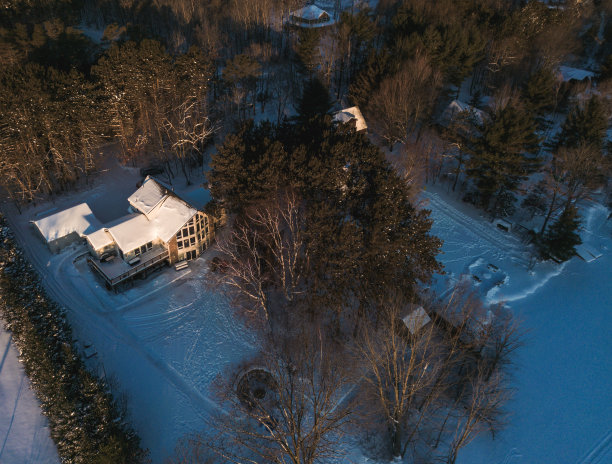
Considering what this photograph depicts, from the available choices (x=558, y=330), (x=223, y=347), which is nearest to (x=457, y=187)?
(x=558, y=330)

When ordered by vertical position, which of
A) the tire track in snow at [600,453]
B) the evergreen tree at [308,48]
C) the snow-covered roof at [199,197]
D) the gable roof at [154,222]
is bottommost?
the tire track in snow at [600,453]

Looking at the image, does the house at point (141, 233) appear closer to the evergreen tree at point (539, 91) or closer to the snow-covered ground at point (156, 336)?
the snow-covered ground at point (156, 336)

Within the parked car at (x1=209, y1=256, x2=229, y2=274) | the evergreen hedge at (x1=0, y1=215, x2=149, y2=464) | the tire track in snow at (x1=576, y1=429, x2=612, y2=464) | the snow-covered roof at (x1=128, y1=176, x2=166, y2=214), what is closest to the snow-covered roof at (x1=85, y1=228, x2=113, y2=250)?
the snow-covered roof at (x1=128, y1=176, x2=166, y2=214)

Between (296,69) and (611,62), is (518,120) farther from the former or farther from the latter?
(296,69)

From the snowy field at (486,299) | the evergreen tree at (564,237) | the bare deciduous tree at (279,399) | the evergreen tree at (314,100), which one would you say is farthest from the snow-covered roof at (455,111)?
the bare deciduous tree at (279,399)

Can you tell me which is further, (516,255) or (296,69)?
(296,69)
